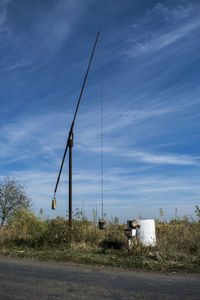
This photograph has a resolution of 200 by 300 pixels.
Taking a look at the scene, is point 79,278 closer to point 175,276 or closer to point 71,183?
point 175,276

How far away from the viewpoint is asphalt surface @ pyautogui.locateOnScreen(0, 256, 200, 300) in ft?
14.9

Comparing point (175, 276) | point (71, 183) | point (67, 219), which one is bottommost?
point (175, 276)

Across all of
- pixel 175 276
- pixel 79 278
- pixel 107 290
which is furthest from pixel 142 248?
pixel 107 290

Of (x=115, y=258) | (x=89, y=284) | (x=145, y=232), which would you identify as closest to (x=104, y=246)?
(x=145, y=232)

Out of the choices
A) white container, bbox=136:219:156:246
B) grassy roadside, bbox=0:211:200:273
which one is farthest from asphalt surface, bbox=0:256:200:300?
white container, bbox=136:219:156:246

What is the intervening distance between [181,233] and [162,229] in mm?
1250

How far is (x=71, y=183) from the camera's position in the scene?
36.4 ft

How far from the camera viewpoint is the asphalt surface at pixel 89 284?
14.9ft

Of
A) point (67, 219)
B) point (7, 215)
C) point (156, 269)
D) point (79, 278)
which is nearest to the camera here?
point (79, 278)

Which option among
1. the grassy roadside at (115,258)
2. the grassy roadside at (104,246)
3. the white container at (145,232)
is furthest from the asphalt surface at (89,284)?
the white container at (145,232)

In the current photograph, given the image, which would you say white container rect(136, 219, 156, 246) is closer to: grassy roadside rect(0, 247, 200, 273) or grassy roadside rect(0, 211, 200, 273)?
grassy roadside rect(0, 211, 200, 273)

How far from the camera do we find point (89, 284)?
5195mm

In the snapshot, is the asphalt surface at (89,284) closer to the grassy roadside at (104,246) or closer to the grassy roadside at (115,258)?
the grassy roadside at (115,258)

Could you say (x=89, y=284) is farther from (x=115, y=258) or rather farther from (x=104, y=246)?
(x=104, y=246)
